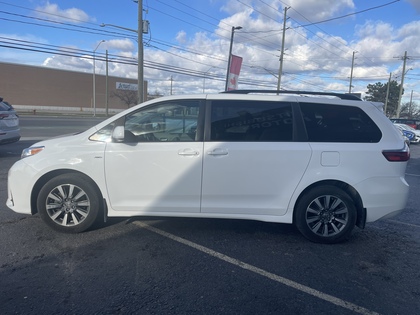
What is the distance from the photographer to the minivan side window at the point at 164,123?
4121mm

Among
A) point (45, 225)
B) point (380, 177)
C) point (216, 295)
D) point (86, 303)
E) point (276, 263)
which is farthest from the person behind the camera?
point (45, 225)

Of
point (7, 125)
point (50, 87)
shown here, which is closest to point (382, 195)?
point (7, 125)

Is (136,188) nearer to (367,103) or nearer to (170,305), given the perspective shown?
(170,305)

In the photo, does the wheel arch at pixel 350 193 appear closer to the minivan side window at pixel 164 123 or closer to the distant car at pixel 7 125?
the minivan side window at pixel 164 123

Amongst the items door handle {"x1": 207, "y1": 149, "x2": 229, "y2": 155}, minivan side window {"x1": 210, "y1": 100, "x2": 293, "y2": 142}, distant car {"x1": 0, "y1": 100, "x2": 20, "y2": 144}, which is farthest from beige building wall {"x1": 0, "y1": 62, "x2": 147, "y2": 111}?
door handle {"x1": 207, "y1": 149, "x2": 229, "y2": 155}

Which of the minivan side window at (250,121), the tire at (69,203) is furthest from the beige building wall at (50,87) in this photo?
the minivan side window at (250,121)

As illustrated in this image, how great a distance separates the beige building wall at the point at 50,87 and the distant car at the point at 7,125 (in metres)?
59.5

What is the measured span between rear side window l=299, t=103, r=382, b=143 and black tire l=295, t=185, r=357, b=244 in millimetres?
654

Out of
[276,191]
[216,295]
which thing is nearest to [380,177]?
[276,191]

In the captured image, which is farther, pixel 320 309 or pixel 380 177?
pixel 380 177

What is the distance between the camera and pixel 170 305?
2783 mm

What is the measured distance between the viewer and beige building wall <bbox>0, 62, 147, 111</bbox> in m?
60.8

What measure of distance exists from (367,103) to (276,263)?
2378 mm

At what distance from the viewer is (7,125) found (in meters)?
9.49
